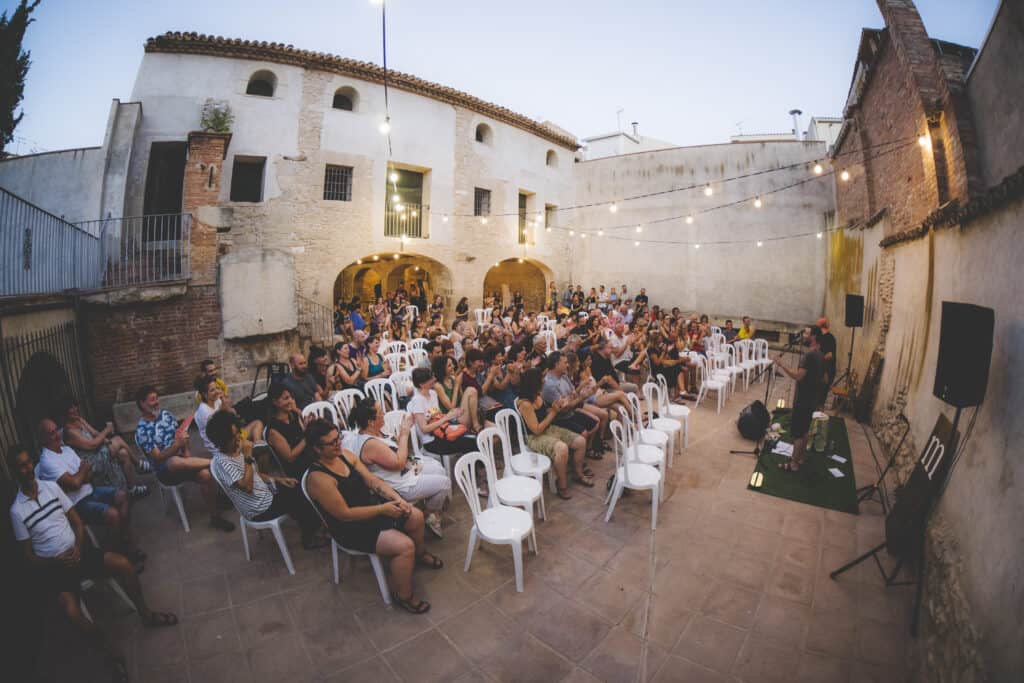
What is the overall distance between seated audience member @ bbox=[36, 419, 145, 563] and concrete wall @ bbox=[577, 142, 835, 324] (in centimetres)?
1492

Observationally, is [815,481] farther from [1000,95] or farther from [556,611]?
[1000,95]

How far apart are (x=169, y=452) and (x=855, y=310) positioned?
970 centimetres

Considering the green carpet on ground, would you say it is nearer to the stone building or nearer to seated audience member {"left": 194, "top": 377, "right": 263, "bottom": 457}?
the stone building

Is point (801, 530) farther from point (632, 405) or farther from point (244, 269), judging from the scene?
point (244, 269)

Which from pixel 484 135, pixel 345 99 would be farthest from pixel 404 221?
pixel 484 135

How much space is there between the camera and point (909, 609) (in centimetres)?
286

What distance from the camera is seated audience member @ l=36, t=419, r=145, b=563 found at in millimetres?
3031

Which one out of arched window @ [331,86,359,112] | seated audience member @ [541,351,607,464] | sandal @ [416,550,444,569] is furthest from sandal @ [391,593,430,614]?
arched window @ [331,86,359,112]

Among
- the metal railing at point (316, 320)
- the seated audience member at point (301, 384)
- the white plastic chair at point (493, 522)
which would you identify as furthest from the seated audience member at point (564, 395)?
the metal railing at point (316, 320)

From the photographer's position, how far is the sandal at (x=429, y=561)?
3236 mm

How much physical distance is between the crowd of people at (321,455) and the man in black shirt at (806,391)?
0.02 meters

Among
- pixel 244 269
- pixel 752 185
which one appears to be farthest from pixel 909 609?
pixel 752 185

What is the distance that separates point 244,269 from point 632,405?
7312mm

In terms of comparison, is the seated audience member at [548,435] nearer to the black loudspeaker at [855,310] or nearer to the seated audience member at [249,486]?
the seated audience member at [249,486]
